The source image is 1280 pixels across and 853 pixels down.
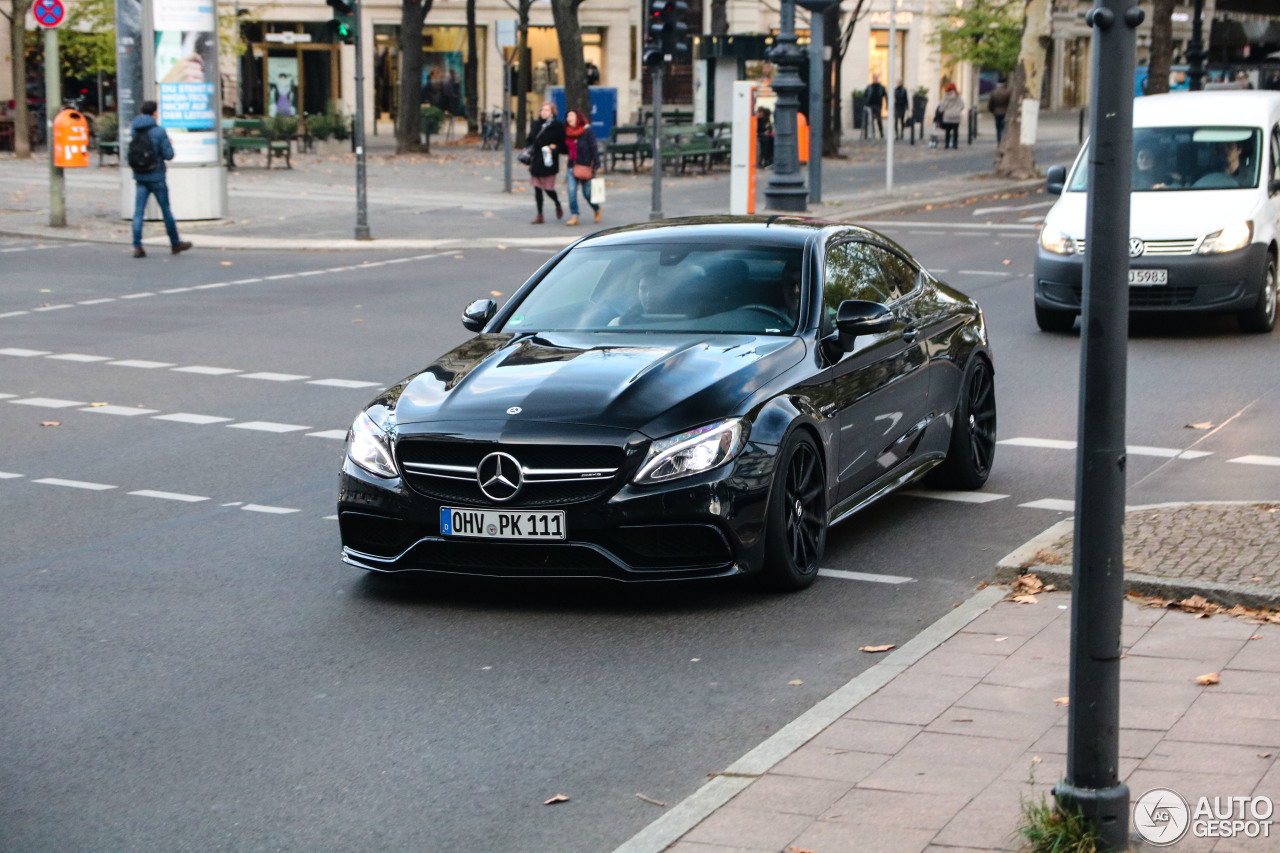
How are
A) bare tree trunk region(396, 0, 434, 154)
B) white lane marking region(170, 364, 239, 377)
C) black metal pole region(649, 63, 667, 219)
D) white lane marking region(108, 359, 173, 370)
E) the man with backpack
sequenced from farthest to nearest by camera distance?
bare tree trunk region(396, 0, 434, 154) < black metal pole region(649, 63, 667, 219) < the man with backpack < white lane marking region(108, 359, 173, 370) < white lane marking region(170, 364, 239, 377)

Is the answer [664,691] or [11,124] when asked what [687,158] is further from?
[664,691]

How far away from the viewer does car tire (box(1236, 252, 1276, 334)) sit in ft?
50.1

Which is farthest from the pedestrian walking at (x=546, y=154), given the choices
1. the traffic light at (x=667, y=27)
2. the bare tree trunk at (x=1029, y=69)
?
the bare tree trunk at (x=1029, y=69)

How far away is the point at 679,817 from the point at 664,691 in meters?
1.29

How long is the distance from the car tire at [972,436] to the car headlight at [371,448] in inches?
128

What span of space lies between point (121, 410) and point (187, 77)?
54.6 feet

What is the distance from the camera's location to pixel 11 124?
46.2 metres

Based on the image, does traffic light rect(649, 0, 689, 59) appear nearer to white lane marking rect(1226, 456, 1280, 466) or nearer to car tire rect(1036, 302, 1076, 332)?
car tire rect(1036, 302, 1076, 332)

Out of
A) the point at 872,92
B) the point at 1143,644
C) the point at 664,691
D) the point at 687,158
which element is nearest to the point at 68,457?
the point at 664,691

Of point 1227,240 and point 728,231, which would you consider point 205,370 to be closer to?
point 728,231

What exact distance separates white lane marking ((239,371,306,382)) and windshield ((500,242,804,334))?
208 inches

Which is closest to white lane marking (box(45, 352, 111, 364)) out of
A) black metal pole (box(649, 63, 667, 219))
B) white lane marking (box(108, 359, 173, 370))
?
white lane marking (box(108, 359, 173, 370))

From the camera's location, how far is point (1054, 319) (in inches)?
614

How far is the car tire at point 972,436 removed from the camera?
30.0ft
